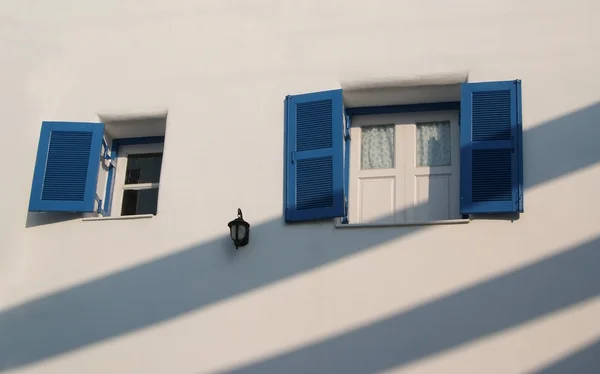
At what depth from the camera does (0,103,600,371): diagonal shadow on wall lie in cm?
686

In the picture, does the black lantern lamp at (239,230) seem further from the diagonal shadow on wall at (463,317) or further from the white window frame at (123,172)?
the white window frame at (123,172)

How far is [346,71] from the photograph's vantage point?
7484 mm

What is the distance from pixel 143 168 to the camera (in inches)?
323

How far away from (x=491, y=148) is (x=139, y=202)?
306 centimetres

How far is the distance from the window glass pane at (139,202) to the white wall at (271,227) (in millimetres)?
461

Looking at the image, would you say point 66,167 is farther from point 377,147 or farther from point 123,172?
point 377,147

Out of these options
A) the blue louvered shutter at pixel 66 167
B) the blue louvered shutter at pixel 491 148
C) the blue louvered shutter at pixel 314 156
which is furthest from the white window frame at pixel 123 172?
the blue louvered shutter at pixel 491 148

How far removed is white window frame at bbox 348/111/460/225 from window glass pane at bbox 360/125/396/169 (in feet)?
0.11

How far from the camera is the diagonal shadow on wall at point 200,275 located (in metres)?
6.86

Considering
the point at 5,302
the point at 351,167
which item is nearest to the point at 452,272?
the point at 351,167

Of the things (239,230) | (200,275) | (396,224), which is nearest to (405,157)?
(396,224)

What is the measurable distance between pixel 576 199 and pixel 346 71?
207cm

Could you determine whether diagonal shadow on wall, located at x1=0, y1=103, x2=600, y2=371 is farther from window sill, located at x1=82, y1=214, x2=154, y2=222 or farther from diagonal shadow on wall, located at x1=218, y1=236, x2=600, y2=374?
diagonal shadow on wall, located at x1=218, y1=236, x2=600, y2=374

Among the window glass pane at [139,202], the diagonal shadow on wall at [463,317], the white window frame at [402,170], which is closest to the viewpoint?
the diagonal shadow on wall at [463,317]
